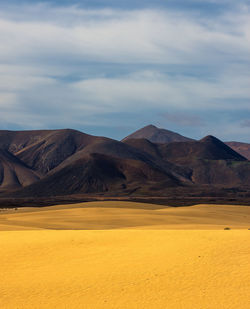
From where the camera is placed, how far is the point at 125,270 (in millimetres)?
12094

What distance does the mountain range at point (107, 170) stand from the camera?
4577 inches

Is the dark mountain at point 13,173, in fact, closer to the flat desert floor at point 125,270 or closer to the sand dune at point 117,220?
the sand dune at point 117,220

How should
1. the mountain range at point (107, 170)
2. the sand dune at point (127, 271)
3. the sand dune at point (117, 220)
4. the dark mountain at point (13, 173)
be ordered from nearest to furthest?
the sand dune at point (127, 271) < the sand dune at point (117, 220) < the mountain range at point (107, 170) < the dark mountain at point (13, 173)

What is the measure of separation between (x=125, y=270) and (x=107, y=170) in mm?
115692

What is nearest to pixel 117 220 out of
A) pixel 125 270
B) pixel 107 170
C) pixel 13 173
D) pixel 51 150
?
pixel 125 270

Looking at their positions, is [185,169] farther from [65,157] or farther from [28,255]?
[28,255]

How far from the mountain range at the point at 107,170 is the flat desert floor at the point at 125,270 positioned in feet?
287

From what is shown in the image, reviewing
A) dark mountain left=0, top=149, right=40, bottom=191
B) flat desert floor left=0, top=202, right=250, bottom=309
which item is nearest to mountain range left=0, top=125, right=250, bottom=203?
dark mountain left=0, top=149, right=40, bottom=191

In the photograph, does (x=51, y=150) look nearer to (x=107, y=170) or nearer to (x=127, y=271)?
(x=107, y=170)

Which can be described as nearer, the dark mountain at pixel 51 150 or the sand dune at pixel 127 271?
the sand dune at pixel 127 271

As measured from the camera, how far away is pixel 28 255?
578 inches

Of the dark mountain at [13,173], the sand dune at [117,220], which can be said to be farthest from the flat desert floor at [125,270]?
the dark mountain at [13,173]

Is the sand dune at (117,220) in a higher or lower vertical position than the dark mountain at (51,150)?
lower

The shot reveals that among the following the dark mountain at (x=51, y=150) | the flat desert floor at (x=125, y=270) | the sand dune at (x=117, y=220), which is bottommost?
the sand dune at (x=117, y=220)
